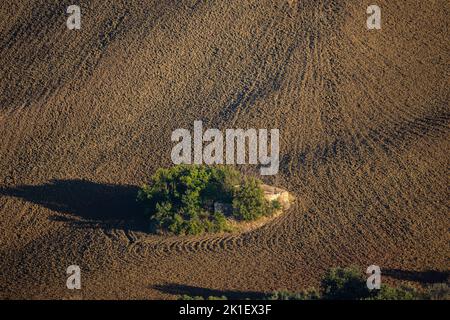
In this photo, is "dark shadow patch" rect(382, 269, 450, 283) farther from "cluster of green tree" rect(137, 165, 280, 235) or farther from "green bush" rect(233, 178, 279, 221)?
"cluster of green tree" rect(137, 165, 280, 235)

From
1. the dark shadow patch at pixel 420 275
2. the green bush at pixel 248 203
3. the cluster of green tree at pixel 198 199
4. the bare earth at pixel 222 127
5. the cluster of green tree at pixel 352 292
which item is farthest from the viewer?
the green bush at pixel 248 203

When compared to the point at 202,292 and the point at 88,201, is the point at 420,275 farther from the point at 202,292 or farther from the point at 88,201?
the point at 88,201

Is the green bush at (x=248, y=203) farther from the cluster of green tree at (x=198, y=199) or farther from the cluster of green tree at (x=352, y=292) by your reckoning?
the cluster of green tree at (x=352, y=292)

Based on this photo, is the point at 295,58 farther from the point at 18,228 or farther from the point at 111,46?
the point at 18,228

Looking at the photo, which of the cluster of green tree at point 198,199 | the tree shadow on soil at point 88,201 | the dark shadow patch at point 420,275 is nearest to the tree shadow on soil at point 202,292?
the cluster of green tree at point 198,199

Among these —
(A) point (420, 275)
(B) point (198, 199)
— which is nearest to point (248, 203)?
(B) point (198, 199)
